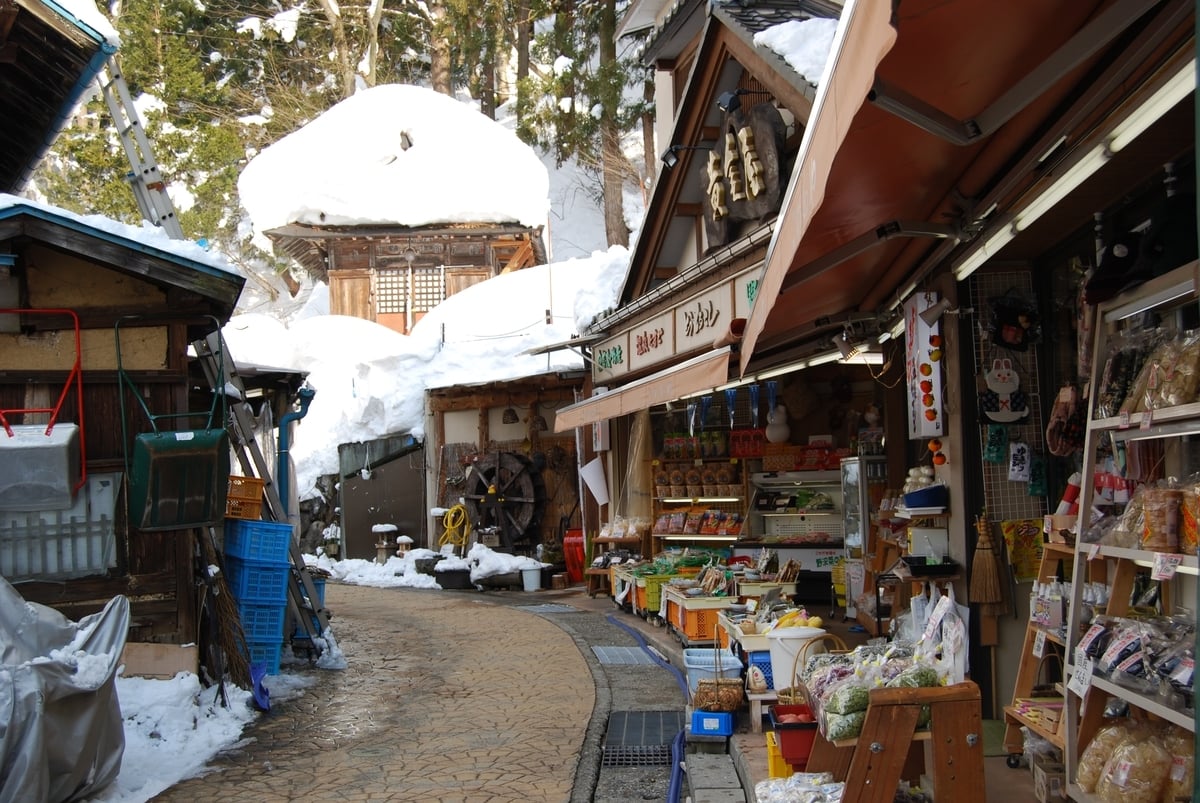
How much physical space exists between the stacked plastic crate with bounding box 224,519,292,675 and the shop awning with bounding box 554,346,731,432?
4.03 meters

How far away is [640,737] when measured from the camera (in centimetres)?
853

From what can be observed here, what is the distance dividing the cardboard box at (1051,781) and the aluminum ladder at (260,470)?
763 centimetres

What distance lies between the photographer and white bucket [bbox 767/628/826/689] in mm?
7359

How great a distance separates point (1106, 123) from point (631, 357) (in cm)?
1272

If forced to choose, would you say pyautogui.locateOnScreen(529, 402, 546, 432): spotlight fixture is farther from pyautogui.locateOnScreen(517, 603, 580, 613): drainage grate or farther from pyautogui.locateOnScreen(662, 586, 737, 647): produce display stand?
pyautogui.locateOnScreen(662, 586, 737, 647): produce display stand

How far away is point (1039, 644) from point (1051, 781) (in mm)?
951

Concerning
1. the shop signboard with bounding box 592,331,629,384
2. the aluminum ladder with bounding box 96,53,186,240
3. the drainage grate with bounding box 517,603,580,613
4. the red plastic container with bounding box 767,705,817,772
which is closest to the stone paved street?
the drainage grate with bounding box 517,603,580,613

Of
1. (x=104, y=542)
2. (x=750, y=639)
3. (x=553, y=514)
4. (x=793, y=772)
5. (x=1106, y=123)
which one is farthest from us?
(x=553, y=514)

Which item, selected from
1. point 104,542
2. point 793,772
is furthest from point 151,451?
point 793,772

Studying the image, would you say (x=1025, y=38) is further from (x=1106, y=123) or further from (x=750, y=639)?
(x=750, y=639)

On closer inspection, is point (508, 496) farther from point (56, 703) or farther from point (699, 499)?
point (56, 703)

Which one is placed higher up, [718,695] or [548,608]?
[718,695]

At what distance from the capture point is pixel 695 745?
7672 millimetres

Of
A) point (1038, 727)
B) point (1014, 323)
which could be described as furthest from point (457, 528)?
point (1038, 727)
